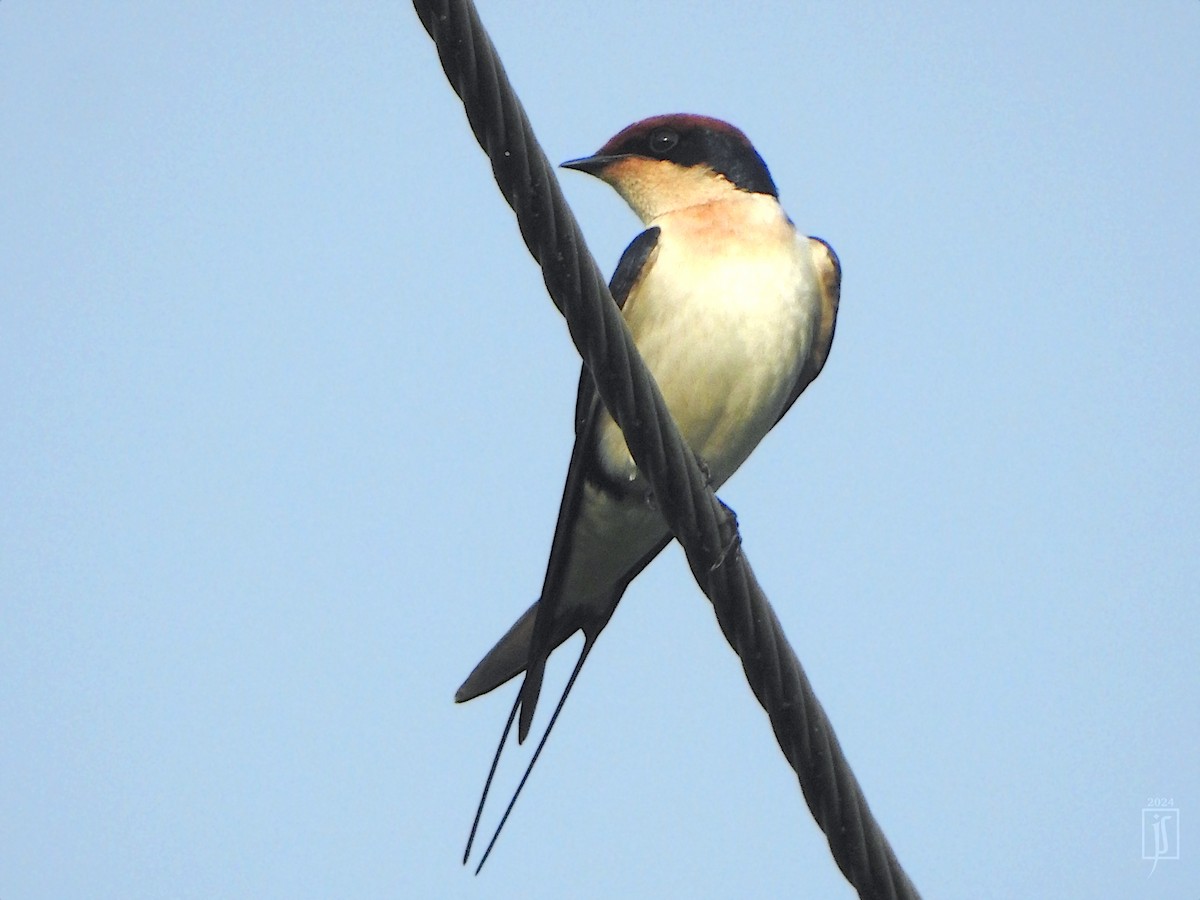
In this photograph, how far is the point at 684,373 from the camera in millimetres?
3754

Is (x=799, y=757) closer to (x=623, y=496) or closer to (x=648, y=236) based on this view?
(x=623, y=496)

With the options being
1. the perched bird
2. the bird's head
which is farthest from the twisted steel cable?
the bird's head

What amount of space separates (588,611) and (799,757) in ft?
4.90

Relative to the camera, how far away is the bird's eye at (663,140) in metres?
4.37

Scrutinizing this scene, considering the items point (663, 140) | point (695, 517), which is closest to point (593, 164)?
point (663, 140)

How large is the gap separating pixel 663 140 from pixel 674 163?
0.08 meters

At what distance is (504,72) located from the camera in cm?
Result: 226

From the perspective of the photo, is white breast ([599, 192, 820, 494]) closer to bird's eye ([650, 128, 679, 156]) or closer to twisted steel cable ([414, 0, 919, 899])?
bird's eye ([650, 128, 679, 156])

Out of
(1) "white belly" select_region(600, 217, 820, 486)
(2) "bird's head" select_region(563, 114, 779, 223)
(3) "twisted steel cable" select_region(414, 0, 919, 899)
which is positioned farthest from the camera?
(2) "bird's head" select_region(563, 114, 779, 223)

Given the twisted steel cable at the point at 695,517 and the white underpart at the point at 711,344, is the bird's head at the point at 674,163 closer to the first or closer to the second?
the white underpart at the point at 711,344

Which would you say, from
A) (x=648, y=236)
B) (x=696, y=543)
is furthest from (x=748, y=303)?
(x=696, y=543)

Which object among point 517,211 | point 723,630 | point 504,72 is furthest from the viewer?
point 723,630

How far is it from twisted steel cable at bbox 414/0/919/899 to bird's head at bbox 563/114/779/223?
1.62 meters

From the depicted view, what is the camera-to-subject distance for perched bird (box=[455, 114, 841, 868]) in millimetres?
3764
